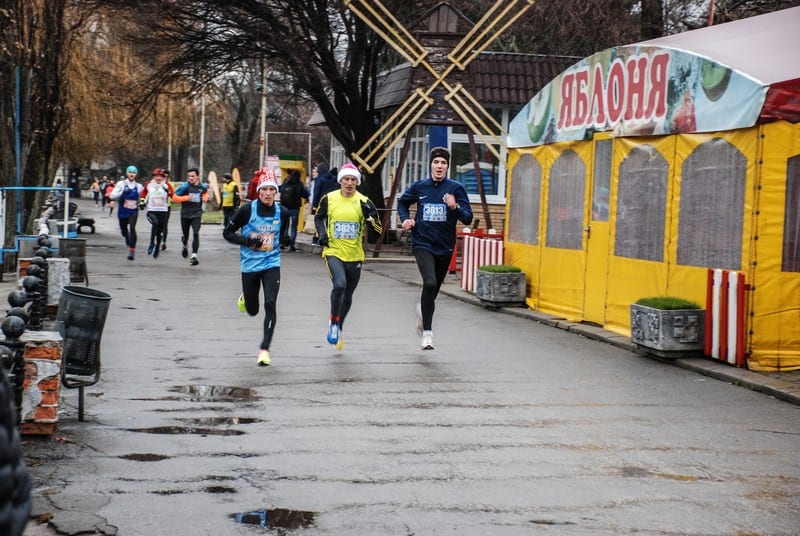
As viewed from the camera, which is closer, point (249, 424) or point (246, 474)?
point (246, 474)

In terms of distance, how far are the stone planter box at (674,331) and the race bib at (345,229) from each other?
313 cm

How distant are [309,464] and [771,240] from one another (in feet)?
20.4

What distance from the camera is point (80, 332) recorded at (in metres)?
8.52

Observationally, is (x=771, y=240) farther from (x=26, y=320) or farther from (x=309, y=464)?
(x=26, y=320)

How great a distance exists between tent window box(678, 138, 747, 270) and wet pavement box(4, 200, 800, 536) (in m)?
1.20

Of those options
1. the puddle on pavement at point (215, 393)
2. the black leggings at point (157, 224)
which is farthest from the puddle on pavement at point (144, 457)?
the black leggings at point (157, 224)

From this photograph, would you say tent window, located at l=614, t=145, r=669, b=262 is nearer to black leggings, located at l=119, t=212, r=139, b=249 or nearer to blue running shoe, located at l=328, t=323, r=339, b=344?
blue running shoe, located at l=328, t=323, r=339, b=344

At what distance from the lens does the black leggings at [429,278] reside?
1276 centimetres

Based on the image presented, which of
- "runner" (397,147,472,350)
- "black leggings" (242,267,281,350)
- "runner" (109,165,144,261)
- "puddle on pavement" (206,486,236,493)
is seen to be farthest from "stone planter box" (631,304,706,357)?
"runner" (109,165,144,261)

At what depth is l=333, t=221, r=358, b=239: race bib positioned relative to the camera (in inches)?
498

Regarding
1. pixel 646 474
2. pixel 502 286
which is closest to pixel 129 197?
pixel 502 286

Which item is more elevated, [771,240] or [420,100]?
[420,100]

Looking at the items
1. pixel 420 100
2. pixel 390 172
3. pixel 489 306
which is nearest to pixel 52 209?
pixel 489 306

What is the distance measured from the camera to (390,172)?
39375 millimetres
